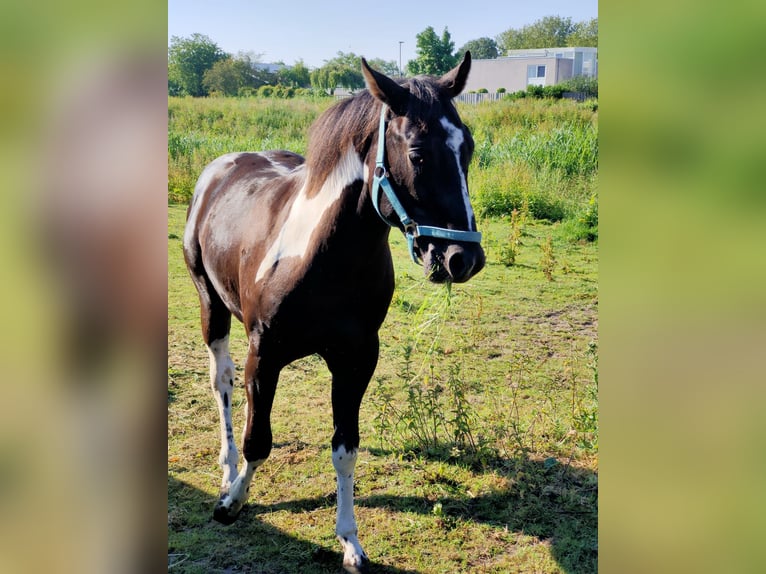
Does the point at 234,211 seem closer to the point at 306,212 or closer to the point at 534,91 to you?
the point at 306,212

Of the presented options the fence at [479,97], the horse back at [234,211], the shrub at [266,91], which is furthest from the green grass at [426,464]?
the shrub at [266,91]

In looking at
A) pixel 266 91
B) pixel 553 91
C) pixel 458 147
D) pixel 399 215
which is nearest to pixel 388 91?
pixel 458 147

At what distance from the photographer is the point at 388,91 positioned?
2.34 m

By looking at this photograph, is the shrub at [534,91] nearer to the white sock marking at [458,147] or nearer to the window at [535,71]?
the window at [535,71]

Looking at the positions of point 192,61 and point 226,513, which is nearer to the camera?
point 226,513

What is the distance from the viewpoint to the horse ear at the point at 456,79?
95.1 inches

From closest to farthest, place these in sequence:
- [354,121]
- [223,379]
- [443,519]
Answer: [354,121] → [443,519] → [223,379]

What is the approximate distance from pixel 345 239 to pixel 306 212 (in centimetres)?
26

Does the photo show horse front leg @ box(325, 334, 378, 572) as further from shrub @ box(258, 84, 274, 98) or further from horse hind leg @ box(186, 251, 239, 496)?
shrub @ box(258, 84, 274, 98)

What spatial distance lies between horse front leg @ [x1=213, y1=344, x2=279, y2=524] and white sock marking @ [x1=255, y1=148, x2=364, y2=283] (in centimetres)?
45

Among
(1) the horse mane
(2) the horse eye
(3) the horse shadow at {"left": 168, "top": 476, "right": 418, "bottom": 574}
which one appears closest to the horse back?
(1) the horse mane
